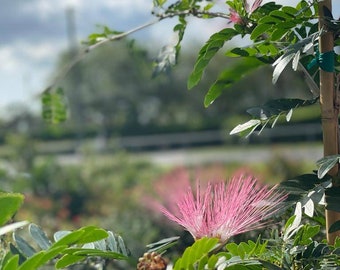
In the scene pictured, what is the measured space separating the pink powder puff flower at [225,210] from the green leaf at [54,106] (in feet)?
3.61

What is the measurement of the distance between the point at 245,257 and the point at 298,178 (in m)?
0.18

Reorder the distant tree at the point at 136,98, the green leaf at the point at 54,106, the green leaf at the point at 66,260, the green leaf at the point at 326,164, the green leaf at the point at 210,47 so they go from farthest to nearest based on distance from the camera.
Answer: the distant tree at the point at 136,98, the green leaf at the point at 54,106, the green leaf at the point at 210,47, the green leaf at the point at 326,164, the green leaf at the point at 66,260

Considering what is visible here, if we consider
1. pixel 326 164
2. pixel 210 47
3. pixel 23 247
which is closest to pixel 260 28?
pixel 210 47

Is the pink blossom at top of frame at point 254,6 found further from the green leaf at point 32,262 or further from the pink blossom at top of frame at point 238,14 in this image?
the green leaf at point 32,262

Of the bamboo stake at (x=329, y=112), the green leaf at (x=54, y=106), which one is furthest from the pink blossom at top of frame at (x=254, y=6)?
the green leaf at (x=54, y=106)

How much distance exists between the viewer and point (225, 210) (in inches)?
36.2

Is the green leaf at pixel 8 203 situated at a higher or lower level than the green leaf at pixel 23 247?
higher

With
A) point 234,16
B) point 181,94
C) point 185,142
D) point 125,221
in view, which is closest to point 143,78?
point 181,94

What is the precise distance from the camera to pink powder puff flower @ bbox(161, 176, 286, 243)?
0.91 metres

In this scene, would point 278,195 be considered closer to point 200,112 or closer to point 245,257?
point 245,257

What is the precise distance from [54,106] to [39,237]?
114 cm

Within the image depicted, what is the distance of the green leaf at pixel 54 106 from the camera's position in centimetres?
201

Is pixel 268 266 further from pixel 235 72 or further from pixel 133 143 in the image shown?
pixel 133 143

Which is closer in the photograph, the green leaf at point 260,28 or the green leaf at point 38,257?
the green leaf at point 38,257
